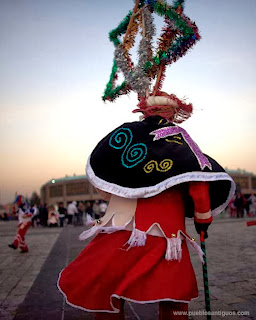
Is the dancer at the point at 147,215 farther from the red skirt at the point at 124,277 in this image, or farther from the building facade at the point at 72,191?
the building facade at the point at 72,191

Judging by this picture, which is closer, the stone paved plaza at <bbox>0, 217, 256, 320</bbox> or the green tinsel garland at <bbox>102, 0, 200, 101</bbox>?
the green tinsel garland at <bbox>102, 0, 200, 101</bbox>

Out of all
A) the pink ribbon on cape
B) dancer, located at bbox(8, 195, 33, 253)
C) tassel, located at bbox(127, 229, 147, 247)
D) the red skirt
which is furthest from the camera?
dancer, located at bbox(8, 195, 33, 253)

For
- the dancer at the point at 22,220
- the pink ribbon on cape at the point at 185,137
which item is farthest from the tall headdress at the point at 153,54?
the dancer at the point at 22,220

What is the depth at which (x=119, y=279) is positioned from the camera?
260 cm

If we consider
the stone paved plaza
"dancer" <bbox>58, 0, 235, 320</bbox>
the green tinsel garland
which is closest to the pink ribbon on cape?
A: "dancer" <bbox>58, 0, 235, 320</bbox>

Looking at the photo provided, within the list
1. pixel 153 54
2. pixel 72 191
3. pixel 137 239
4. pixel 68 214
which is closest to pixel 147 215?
pixel 137 239

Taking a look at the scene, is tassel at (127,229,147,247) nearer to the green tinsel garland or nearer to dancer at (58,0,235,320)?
dancer at (58,0,235,320)

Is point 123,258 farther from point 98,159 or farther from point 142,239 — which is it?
point 98,159

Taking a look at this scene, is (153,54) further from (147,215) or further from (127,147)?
(147,215)

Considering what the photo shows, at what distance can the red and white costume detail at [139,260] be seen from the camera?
250cm

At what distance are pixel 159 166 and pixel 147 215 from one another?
40cm

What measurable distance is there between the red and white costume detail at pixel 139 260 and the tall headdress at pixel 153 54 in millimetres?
800

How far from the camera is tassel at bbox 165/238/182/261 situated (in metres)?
2.56

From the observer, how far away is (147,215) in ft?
8.91
